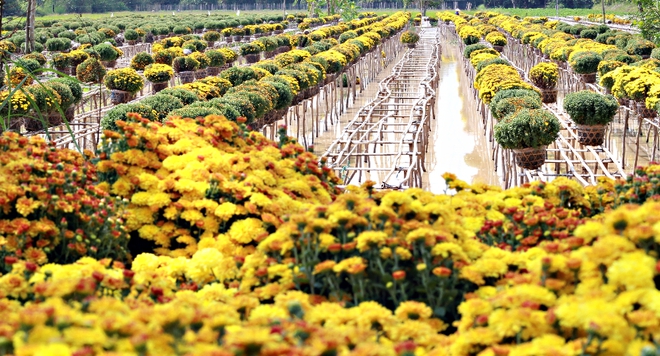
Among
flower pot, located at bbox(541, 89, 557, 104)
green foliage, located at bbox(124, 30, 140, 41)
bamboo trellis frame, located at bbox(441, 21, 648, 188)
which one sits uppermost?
green foliage, located at bbox(124, 30, 140, 41)

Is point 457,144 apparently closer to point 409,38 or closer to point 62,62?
point 62,62

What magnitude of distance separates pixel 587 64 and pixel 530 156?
8.72 m

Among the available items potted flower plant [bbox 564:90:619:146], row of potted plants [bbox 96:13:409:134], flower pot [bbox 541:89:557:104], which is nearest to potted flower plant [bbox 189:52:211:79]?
row of potted plants [bbox 96:13:409:134]

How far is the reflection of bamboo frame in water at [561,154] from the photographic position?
1105cm

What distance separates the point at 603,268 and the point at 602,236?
22 cm

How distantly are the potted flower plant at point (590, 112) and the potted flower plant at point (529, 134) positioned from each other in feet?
6.41

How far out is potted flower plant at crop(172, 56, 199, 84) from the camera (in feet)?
74.3

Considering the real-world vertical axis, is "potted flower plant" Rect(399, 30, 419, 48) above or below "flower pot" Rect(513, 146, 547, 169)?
above

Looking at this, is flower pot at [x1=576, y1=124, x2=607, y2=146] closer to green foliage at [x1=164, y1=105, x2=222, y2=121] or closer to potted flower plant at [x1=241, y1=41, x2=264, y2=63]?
green foliage at [x1=164, y1=105, x2=222, y2=121]

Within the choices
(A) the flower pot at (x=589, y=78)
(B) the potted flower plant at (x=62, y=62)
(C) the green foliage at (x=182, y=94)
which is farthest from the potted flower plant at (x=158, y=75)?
(A) the flower pot at (x=589, y=78)

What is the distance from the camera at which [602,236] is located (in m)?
3.74

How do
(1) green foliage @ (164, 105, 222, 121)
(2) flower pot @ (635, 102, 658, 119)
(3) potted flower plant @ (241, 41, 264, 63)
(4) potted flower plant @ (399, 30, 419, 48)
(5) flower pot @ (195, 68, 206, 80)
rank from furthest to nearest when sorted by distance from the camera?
(4) potted flower plant @ (399, 30, 419, 48)
(3) potted flower plant @ (241, 41, 264, 63)
(5) flower pot @ (195, 68, 206, 80)
(2) flower pot @ (635, 102, 658, 119)
(1) green foliage @ (164, 105, 222, 121)

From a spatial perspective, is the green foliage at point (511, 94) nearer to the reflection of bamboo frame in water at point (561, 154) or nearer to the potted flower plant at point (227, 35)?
the reflection of bamboo frame in water at point (561, 154)

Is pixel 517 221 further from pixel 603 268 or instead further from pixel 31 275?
pixel 31 275
